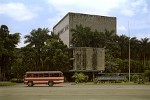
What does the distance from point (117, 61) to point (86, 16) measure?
13.7 meters

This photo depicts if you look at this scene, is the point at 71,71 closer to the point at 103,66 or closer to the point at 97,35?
the point at 103,66

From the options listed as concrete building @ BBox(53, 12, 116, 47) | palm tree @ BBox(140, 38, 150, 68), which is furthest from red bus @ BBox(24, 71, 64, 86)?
palm tree @ BBox(140, 38, 150, 68)

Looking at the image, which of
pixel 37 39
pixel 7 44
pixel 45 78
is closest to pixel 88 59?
pixel 37 39

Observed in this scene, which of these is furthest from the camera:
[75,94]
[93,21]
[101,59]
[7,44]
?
[93,21]

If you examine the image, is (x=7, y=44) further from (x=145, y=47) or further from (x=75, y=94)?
(x=145, y=47)

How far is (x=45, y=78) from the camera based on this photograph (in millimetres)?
48125

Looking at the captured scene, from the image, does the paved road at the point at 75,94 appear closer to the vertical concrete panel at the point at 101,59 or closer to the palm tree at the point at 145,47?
the vertical concrete panel at the point at 101,59

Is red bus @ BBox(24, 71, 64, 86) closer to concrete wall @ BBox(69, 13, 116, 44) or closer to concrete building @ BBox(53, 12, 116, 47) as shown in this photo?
concrete building @ BBox(53, 12, 116, 47)

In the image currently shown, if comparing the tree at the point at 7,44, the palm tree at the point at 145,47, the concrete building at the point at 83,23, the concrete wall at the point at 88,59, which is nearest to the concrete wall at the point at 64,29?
the concrete building at the point at 83,23

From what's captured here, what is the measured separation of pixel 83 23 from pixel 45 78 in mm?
37293

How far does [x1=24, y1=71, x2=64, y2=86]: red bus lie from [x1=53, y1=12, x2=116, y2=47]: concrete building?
32.1 meters

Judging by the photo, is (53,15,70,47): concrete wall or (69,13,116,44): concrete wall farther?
(53,15,70,47): concrete wall

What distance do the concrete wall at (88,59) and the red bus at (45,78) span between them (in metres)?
21.3

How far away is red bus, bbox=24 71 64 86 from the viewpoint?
4781cm
